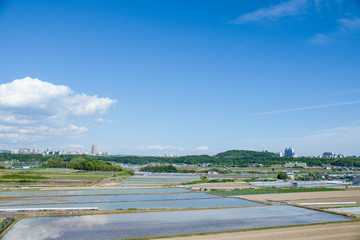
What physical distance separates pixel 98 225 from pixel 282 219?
36.3 ft

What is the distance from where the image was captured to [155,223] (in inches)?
631

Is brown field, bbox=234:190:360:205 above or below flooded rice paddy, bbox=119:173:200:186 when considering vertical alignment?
above

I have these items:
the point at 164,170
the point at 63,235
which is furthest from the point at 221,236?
the point at 164,170

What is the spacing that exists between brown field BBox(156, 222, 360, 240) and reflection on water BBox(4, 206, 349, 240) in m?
0.95

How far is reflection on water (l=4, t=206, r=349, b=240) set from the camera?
1378 centimetres

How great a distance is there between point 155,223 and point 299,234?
302 inches

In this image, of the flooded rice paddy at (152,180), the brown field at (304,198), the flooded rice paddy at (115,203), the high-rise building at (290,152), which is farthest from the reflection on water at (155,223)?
the high-rise building at (290,152)

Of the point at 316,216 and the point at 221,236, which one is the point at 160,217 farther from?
the point at 316,216

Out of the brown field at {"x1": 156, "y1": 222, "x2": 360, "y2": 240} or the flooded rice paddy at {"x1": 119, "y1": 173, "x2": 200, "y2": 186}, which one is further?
the flooded rice paddy at {"x1": 119, "y1": 173, "x2": 200, "y2": 186}

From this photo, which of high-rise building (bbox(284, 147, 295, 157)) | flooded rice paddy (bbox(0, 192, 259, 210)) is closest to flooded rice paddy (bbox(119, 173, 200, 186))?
flooded rice paddy (bbox(0, 192, 259, 210))

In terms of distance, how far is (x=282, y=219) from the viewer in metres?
17.5

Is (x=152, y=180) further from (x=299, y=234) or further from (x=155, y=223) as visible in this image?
(x=299, y=234)

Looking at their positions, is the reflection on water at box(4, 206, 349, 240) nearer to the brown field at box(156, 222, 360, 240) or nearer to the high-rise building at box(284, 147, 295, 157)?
the brown field at box(156, 222, 360, 240)

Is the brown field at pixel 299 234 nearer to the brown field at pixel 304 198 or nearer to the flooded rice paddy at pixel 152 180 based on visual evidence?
the brown field at pixel 304 198
